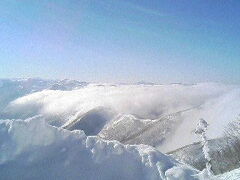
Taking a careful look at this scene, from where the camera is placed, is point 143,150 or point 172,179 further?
point 143,150

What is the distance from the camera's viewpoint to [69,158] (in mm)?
18953

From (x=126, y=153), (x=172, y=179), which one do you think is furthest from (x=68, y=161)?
(x=172, y=179)

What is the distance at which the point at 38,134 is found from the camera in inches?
767

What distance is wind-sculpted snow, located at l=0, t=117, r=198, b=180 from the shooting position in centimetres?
1830

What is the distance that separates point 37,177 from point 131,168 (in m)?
4.45

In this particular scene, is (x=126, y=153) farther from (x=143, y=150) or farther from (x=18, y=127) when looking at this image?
(x=18, y=127)

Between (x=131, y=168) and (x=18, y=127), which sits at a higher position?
(x=18, y=127)

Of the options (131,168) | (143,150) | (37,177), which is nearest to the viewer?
(37,177)

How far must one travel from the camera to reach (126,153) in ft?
64.7

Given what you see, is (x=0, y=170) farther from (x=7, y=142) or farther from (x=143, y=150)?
(x=143, y=150)

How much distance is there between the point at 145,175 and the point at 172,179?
131cm

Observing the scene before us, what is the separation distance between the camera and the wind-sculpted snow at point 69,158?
18297 mm

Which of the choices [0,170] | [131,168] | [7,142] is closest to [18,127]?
[7,142]

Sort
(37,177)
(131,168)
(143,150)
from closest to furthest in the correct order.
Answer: (37,177) < (131,168) < (143,150)
